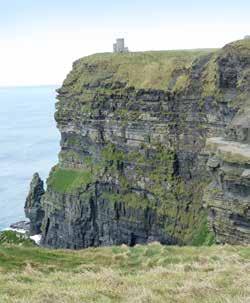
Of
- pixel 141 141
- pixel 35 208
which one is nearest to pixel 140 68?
pixel 141 141

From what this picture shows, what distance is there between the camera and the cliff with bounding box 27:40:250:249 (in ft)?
177

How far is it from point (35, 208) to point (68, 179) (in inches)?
424

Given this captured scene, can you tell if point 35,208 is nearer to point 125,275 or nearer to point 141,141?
point 141,141

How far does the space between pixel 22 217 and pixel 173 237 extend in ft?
124

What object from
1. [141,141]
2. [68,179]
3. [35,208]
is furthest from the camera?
[35,208]

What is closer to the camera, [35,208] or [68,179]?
[68,179]

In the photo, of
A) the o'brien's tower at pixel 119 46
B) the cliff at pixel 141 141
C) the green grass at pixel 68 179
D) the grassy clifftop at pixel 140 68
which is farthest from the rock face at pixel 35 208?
the o'brien's tower at pixel 119 46

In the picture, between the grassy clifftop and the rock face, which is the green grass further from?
the grassy clifftop

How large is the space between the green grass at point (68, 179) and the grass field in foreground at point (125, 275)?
4155 centimetres

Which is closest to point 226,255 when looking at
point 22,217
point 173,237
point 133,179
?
point 173,237

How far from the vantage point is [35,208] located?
8081 centimetres

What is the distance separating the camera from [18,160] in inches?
5221

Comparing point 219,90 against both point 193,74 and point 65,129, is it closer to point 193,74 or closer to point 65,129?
point 193,74

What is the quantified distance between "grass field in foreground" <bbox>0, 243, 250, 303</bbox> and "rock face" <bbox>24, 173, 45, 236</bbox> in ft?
179
